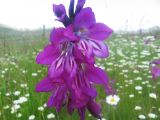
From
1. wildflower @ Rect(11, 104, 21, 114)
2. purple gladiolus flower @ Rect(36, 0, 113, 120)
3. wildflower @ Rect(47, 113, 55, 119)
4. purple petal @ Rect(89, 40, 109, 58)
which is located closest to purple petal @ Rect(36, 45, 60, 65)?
purple gladiolus flower @ Rect(36, 0, 113, 120)

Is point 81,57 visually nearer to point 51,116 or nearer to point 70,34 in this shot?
point 70,34

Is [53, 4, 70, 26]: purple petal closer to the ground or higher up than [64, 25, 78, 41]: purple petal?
higher up

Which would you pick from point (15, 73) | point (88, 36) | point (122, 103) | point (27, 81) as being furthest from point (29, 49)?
point (88, 36)

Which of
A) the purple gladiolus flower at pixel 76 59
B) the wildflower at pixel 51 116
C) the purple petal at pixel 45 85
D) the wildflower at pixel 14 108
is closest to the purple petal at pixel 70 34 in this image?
the purple gladiolus flower at pixel 76 59

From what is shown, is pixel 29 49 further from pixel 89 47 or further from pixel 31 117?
pixel 89 47

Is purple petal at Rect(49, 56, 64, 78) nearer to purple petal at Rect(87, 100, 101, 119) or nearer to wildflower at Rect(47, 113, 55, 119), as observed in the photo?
purple petal at Rect(87, 100, 101, 119)

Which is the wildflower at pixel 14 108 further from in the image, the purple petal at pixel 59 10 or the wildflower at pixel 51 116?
the purple petal at pixel 59 10

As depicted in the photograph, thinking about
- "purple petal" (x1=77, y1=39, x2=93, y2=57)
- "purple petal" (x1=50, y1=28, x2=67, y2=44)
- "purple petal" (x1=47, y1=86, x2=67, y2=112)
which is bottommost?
"purple petal" (x1=47, y1=86, x2=67, y2=112)
